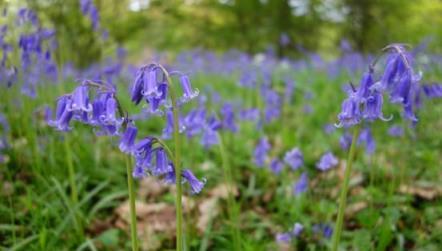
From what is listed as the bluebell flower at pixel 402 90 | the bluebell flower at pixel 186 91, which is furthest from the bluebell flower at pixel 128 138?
the bluebell flower at pixel 402 90

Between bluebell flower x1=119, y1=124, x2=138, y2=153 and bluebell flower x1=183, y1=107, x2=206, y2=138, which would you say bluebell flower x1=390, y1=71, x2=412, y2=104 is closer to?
bluebell flower x1=119, y1=124, x2=138, y2=153

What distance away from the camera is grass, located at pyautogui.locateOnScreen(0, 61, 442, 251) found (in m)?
2.91

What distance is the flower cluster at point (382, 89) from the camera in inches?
70.9

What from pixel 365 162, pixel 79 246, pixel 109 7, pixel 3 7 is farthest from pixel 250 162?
pixel 109 7

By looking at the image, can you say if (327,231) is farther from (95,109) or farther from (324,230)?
(95,109)

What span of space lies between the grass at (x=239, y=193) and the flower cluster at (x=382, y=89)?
1.07 m

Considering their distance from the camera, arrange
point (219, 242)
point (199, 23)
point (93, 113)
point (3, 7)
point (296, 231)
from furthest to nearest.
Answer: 1. point (199, 23)
2. point (3, 7)
3. point (219, 242)
4. point (296, 231)
5. point (93, 113)

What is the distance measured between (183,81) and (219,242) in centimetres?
148

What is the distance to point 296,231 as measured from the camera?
2789mm

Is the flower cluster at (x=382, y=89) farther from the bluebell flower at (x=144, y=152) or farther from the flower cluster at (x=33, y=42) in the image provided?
the flower cluster at (x=33, y=42)

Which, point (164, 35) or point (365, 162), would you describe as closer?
point (365, 162)

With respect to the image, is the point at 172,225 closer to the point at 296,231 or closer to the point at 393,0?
the point at 296,231

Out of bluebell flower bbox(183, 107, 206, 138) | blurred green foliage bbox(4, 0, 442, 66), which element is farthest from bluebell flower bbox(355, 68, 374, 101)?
blurred green foliage bbox(4, 0, 442, 66)

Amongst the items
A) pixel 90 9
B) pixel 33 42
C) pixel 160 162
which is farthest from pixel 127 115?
pixel 90 9
